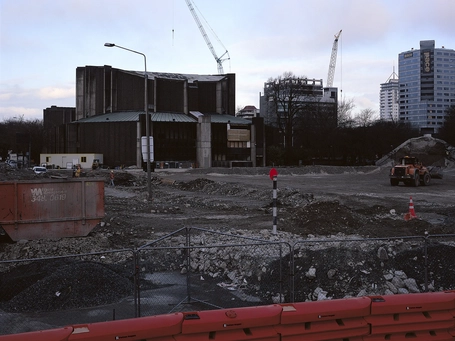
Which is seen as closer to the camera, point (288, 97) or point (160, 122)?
point (160, 122)

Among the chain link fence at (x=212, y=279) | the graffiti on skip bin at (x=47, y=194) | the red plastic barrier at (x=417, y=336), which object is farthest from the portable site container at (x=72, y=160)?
the red plastic barrier at (x=417, y=336)

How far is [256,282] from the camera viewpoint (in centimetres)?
1067

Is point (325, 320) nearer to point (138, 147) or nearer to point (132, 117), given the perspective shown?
point (138, 147)

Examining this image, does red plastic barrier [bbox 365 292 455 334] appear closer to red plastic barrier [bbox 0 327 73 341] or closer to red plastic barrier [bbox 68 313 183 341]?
red plastic barrier [bbox 68 313 183 341]

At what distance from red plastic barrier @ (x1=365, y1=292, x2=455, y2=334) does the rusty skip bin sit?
1069 centimetres

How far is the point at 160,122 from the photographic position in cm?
8694

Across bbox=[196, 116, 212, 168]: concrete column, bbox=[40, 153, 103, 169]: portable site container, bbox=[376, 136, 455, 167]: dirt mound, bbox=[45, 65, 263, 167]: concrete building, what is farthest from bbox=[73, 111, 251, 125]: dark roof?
bbox=[376, 136, 455, 167]: dirt mound

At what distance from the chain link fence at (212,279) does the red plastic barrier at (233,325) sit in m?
2.39

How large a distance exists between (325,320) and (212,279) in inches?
203

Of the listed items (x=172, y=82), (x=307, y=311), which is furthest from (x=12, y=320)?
(x=172, y=82)

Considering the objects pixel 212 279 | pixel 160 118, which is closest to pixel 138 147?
pixel 160 118

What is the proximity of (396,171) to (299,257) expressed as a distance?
32.8 meters

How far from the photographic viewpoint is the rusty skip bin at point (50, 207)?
553 inches

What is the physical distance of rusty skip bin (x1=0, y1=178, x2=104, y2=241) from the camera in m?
14.1
